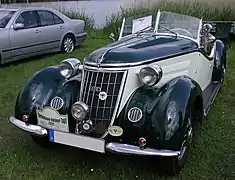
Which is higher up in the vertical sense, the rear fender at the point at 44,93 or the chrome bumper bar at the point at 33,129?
the rear fender at the point at 44,93

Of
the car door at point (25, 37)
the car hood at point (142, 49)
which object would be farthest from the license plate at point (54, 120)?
the car door at point (25, 37)

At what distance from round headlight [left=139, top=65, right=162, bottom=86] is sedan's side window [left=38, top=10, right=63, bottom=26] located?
6.50 m

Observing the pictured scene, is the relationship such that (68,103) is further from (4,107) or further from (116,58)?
(4,107)

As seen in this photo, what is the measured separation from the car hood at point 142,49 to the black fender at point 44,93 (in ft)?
1.24

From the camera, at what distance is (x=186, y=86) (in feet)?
12.0

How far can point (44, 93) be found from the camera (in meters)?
3.89

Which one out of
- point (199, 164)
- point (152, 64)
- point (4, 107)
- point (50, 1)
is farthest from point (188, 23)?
point (50, 1)

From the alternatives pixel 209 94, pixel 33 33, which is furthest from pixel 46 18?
pixel 209 94

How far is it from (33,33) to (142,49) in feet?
18.4

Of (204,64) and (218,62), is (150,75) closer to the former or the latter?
(204,64)

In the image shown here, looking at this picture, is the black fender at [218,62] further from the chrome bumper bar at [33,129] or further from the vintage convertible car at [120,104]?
the chrome bumper bar at [33,129]

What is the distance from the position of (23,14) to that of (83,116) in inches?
243

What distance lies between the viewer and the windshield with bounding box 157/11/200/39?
4934 millimetres

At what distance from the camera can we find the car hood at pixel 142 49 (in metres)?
3.75
